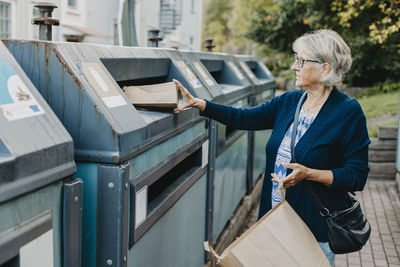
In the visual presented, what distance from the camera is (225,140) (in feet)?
12.1

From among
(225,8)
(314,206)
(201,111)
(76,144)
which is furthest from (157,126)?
(225,8)

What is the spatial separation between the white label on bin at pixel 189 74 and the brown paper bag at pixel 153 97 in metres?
0.57

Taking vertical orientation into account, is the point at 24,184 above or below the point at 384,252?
above

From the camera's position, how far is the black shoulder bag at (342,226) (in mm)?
2174

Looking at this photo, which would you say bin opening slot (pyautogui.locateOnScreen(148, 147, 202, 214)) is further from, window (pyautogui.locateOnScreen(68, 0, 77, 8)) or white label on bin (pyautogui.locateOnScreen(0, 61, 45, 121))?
window (pyautogui.locateOnScreen(68, 0, 77, 8))

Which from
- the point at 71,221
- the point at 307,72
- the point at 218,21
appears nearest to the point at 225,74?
the point at 307,72

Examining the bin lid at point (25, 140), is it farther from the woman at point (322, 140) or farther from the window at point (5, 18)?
the window at point (5, 18)

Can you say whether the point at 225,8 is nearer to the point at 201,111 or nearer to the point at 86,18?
the point at 86,18

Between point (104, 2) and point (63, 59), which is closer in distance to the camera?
point (63, 59)

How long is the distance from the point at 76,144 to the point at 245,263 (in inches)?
28.6

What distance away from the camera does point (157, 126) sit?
202 centimetres

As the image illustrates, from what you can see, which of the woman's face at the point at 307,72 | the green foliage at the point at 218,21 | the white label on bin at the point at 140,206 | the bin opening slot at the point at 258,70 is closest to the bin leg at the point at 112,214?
the white label on bin at the point at 140,206

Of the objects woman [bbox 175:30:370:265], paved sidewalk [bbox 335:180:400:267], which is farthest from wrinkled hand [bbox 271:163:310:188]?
paved sidewalk [bbox 335:180:400:267]

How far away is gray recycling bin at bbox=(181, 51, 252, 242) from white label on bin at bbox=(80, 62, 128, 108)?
1315 millimetres
